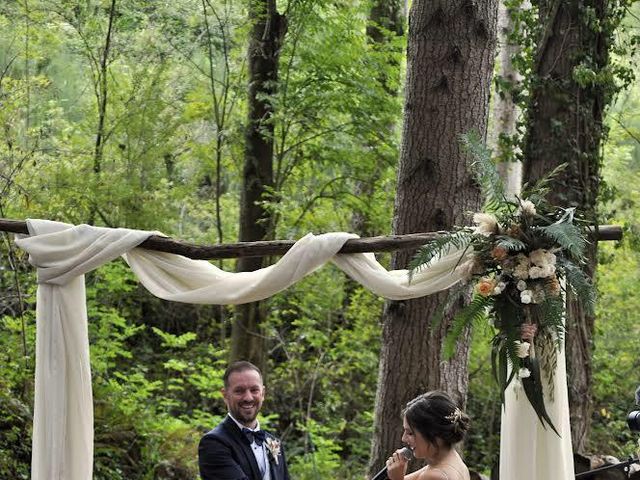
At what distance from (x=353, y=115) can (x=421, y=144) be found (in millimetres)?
3567

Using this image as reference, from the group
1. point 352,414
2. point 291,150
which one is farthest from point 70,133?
point 352,414

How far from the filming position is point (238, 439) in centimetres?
508

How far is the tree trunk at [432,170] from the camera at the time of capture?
6.54 m

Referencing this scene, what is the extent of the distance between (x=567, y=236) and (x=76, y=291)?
2.42m

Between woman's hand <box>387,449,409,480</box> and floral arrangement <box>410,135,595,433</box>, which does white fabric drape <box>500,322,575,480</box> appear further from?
woman's hand <box>387,449,409,480</box>

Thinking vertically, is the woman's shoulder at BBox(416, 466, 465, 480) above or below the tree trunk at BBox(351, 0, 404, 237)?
below

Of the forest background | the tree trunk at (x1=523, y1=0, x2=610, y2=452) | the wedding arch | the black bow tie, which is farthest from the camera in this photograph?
the forest background

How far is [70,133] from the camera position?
469 inches

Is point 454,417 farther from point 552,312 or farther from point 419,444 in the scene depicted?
point 552,312

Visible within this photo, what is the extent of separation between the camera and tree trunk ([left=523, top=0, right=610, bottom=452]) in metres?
7.90

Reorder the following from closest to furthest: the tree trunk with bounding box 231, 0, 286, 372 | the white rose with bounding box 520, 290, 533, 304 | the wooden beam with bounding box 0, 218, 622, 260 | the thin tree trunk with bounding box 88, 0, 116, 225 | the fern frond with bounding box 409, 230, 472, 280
Answer: the white rose with bounding box 520, 290, 533, 304, the fern frond with bounding box 409, 230, 472, 280, the wooden beam with bounding box 0, 218, 622, 260, the tree trunk with bounding box 231, 0, 286, 372, the thin tree trunk with bounding box 88, 0, 116, 225

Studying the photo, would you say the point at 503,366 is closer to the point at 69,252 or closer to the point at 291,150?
the point at 69,252

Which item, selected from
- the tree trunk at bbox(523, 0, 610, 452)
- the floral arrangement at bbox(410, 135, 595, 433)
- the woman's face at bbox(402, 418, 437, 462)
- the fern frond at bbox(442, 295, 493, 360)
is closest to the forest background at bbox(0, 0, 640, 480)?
the tree trunk at bbox(523, 0, 610, 452)

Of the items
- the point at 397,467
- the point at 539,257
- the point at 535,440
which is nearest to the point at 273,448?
the point at 397,467
